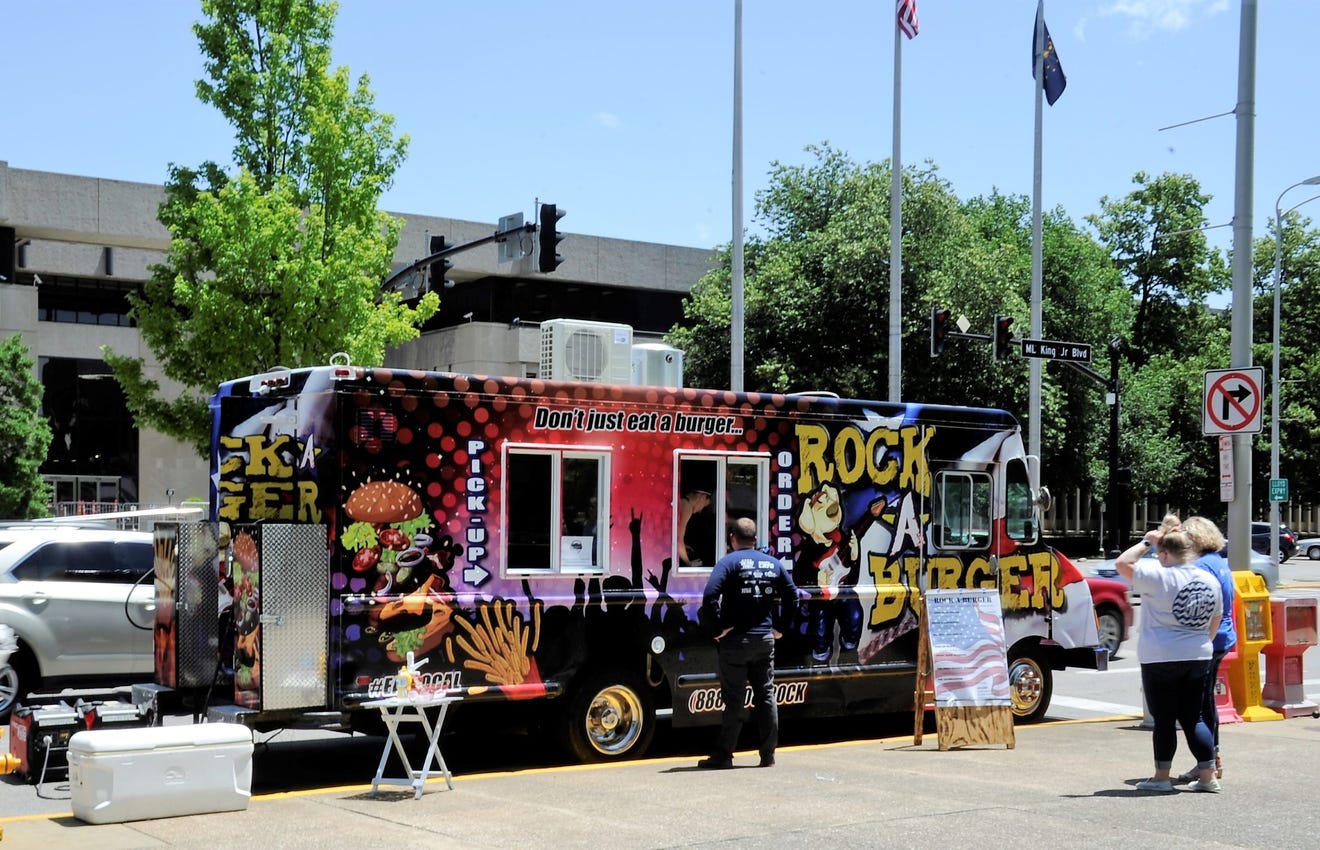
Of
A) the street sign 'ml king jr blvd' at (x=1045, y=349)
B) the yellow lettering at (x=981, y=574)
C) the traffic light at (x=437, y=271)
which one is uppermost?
the traffic light at (x=437, y=271)

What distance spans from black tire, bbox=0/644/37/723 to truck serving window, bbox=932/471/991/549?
7.93 m

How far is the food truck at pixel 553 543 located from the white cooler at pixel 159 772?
71cm

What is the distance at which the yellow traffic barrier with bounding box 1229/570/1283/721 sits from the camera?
530 inches

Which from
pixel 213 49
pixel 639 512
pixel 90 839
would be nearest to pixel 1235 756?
pixel 639 512

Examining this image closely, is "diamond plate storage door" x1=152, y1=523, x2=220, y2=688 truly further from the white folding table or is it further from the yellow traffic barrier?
the yellow traffic barrier

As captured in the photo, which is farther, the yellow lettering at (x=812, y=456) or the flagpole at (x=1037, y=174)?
the flagpole at (x=1037, y=174)

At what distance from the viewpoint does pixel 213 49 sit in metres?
23.3

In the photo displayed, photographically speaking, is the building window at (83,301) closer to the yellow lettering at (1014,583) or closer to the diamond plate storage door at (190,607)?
the diamond plate storage door at (190,607)

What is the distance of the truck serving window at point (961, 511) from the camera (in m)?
12.5

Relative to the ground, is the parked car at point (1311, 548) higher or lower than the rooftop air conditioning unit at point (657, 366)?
lower

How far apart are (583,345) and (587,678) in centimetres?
315

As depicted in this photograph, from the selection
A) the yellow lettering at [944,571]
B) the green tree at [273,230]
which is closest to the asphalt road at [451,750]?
the yellow lettering at [944,571]

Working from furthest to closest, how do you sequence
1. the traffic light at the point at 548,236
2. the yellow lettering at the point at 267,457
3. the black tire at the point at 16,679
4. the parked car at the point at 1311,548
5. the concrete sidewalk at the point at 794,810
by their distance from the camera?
the parked car at the point at 1311,548 < the traffic light at the point at 548,236 < the black tire at the point at 16,679 < the yellow lettering at the point at 267,457 < the concrete sidewalk at the point at 794,810

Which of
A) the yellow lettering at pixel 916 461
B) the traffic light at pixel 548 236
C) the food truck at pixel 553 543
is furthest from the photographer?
the traffic light at pixel 548 236
